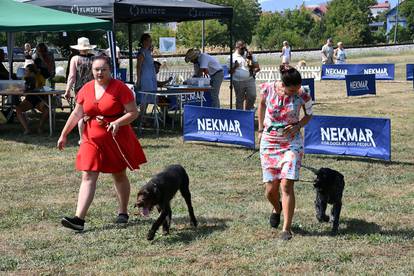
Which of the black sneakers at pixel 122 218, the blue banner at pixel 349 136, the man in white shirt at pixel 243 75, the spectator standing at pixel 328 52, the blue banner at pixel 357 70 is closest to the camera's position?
the black sneakers at pixel 122 218

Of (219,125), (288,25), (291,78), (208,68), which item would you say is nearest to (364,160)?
(219,125)

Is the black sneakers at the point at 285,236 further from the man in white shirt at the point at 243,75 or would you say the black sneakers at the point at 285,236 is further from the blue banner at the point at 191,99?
the blue banner at the point at 191,99

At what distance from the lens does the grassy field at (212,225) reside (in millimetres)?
5242

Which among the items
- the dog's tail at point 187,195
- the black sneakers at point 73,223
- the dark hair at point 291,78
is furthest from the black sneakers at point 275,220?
the black sneakers at point 73,223

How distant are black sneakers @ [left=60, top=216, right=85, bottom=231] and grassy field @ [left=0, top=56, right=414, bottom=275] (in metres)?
0.09

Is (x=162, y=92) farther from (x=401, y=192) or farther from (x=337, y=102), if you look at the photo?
(x=337, y=102)

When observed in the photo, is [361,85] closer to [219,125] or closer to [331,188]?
[219,125]

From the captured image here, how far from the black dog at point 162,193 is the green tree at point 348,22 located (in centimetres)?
7874

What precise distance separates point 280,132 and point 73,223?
1976 mm

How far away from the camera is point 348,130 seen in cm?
974

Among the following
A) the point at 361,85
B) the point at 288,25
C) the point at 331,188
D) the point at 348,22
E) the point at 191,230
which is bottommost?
the point at 191,230

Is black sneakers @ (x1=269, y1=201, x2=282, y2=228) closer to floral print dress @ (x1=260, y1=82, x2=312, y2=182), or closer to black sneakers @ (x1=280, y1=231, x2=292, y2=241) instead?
black sneakers @ (x1=280, y1=231, x2=292, y2=241)

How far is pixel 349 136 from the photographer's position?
32.1 ft

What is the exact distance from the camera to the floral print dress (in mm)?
5746
